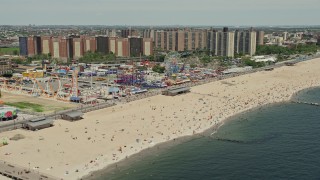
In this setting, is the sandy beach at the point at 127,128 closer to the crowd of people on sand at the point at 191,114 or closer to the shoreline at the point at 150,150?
the crowd of people on sand at the point at 191,114

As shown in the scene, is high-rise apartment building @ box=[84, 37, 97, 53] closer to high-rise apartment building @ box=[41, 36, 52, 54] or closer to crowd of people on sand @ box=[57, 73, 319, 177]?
high-rise apartment building @ box=[41, 36, 52, 54]

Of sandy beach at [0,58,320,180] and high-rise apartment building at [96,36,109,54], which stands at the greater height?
high-rise apartment building at [96,36,109,54]

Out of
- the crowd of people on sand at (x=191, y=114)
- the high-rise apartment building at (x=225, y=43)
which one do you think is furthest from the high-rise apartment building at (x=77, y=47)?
the crowd of people on sand at (x=191, y=114)

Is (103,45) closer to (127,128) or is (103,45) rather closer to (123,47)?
(123,47)

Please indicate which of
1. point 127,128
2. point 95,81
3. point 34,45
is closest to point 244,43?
point 95,81

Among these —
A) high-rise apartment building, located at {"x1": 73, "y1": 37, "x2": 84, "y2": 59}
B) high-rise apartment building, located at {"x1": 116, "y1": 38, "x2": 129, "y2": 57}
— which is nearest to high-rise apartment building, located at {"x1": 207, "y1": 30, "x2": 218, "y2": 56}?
high-rise apartment building, located at {"x1": 116, "y1": 38, "x2": 129, "y2": 57}

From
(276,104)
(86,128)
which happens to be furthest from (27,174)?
(276,104)
